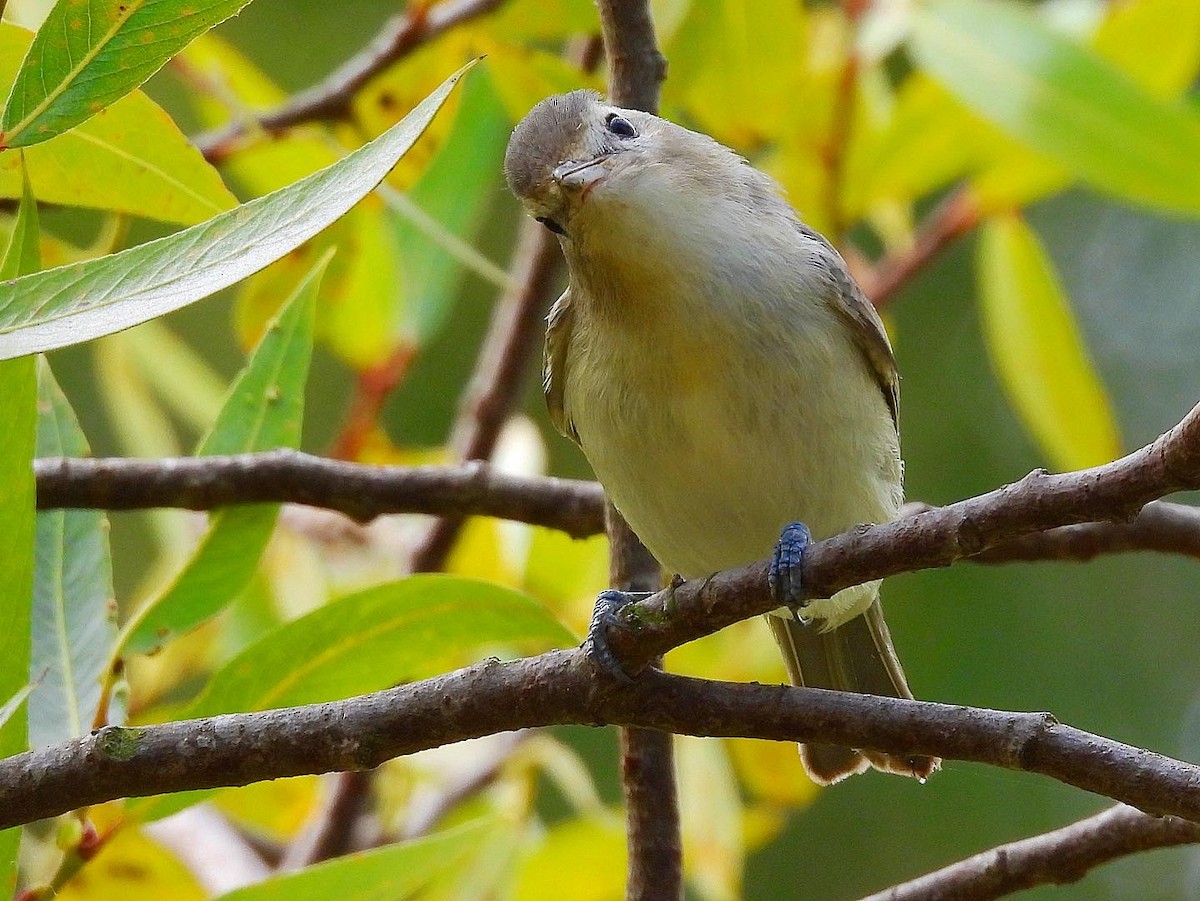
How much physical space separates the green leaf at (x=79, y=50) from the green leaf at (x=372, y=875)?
1118 mm

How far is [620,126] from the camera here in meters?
2.64

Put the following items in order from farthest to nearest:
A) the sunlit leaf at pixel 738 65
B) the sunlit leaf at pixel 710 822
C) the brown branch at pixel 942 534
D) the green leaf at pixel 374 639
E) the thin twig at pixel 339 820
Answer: the sunlit leaf at pixel 710 822 → the sunlit leaf at pixel 738 65 → the thin twig at pixel 339 820 → the green leaf at pixel 374 639 → the brown branch at pixel 942 534

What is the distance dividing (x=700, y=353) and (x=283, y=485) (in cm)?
78

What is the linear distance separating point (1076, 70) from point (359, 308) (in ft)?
5.97

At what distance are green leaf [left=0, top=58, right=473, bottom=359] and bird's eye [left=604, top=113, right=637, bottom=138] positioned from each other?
1087 mm

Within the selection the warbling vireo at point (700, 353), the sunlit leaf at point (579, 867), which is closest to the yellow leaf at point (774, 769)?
the sunlit leaf at point (579, 867)

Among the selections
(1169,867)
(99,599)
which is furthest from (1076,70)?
(1169,867)

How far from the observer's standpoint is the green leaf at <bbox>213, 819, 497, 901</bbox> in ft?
6.83

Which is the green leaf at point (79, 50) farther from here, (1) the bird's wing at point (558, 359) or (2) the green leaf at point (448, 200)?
(2) the green leaf at point (448, 200)

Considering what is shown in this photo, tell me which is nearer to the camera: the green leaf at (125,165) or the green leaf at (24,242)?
the green leaf at (24,242)

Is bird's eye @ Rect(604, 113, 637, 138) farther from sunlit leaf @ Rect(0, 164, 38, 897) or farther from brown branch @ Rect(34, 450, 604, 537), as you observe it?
sunlit leaf @ Rect(0, 164, 38, 897)

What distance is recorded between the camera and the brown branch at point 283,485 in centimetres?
245

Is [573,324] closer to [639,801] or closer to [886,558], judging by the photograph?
[639,801]

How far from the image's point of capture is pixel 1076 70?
311 centimetres
